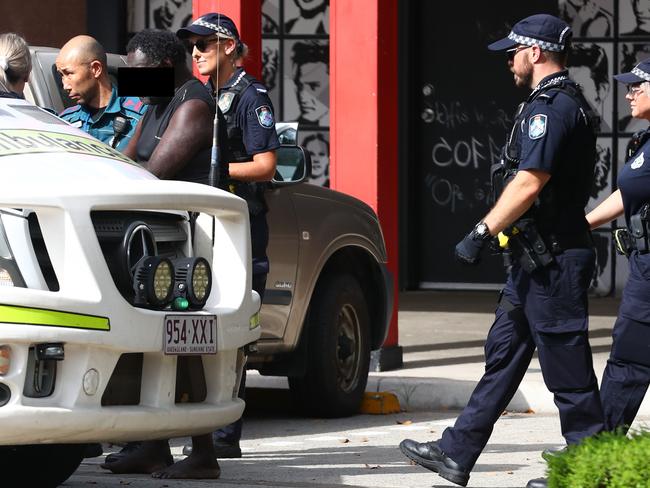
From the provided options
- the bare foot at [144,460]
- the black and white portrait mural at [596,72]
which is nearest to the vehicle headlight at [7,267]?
the bare foot at [144,460]

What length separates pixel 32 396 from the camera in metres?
5.44

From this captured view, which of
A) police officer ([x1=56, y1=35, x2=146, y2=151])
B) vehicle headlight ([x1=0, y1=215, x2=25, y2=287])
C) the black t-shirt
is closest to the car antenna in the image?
the black t-shirt

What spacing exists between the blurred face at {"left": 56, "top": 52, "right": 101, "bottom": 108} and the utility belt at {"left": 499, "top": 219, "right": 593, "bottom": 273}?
2.41 meters

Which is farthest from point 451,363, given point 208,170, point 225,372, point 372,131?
point 225,372

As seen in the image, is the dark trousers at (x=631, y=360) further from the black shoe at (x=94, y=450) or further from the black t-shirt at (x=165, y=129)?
the black shoe at (x=94, y=450)

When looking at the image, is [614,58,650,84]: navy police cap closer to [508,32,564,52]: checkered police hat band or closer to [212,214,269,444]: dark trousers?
[508,32,564,52]: checkered police hat band

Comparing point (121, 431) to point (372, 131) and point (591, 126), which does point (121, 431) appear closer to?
point (591, 126)

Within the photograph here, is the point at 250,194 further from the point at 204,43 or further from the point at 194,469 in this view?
the point at 194,469

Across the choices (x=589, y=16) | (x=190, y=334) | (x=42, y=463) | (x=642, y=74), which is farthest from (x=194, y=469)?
(x=589, y=16)

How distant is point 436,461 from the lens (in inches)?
270

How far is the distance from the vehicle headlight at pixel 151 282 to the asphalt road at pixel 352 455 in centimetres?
124

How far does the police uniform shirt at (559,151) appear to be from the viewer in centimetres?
646

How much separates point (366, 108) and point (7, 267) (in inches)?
237

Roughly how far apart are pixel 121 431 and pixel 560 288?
1878mm
